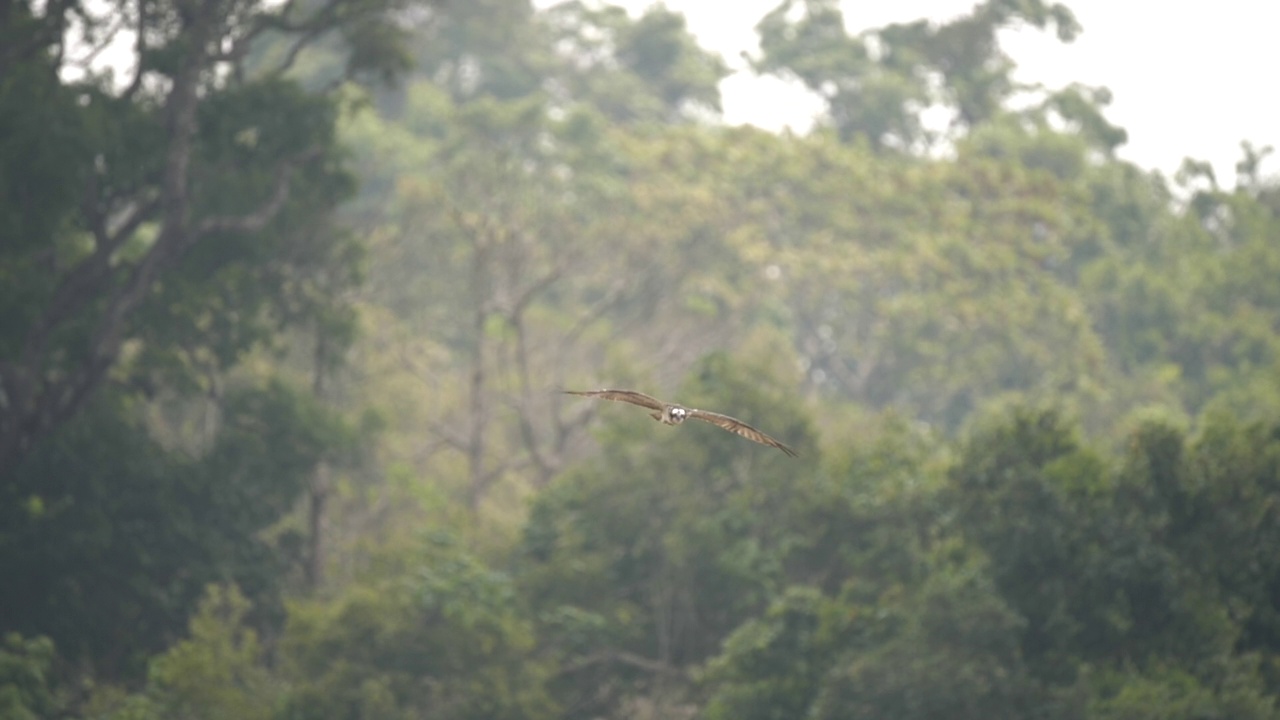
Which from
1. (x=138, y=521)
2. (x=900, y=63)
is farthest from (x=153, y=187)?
(x=900, y=63)

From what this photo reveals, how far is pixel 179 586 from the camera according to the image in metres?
27.4

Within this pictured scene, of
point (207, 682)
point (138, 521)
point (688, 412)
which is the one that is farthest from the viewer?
point (138, 521)

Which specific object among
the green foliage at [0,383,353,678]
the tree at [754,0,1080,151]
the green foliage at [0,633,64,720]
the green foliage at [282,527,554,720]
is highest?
the tree at [754,0,1080,151]

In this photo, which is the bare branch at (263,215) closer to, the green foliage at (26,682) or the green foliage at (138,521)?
the green foliage at (138,521)

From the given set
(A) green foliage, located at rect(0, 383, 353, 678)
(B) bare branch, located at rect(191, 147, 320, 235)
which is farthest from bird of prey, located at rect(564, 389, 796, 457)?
(B) bare branch, located at rect(191, 147, 320, 235)

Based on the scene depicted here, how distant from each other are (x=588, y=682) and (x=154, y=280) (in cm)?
760

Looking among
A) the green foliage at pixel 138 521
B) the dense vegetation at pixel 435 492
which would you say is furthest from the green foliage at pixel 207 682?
the green foliage at pixel 138 521

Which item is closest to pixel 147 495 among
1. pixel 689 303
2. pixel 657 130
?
pixel 689 303

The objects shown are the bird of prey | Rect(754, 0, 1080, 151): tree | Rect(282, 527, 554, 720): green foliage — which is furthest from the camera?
Rect(754, 0, 1080, 151): tree

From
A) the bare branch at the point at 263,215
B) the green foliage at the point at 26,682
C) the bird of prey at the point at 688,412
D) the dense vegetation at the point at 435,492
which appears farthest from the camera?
the bare branch at the point at 263,215

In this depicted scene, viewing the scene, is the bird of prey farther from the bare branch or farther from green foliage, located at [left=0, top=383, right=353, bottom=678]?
the bare branch

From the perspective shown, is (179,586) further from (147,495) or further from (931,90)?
(931,90)

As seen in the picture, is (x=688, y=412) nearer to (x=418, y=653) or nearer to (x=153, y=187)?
(x=418, y=653)

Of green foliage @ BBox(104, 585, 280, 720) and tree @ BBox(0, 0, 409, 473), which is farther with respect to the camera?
tree @ BBox(0, 0, 409, 473)
